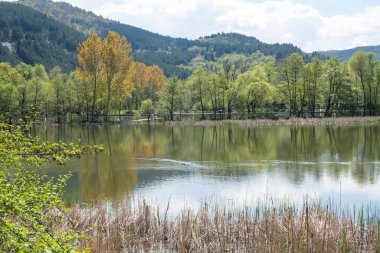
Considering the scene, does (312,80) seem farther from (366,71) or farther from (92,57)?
(92,57)

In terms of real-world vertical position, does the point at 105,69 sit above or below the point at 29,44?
below

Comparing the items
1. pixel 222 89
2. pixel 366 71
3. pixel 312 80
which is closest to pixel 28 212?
pixel 312 80

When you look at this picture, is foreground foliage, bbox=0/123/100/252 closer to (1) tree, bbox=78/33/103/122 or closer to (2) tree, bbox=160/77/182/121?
(1) tree, bbox=78/33/103/122

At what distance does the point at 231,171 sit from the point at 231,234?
50.3ft

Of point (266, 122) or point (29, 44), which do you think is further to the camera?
point (29, 44)

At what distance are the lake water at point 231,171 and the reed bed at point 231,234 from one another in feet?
9.85

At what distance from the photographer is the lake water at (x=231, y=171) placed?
19984mm

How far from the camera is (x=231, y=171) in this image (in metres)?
27.1

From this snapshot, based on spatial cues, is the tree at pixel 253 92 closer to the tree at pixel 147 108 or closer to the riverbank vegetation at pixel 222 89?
the riverbank vegetation at pixel 222 89

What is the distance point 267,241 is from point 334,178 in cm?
1470

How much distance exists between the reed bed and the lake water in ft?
9.85

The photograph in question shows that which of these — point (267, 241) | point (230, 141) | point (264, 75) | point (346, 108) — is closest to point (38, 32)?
point (264, 75)

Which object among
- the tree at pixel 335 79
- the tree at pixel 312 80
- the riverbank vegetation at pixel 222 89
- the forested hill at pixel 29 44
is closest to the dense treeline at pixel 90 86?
the riverbank vegetation at pixel 222 89

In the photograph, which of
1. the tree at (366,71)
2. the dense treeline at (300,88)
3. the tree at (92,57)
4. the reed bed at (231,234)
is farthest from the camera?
the tree at (366,71)
